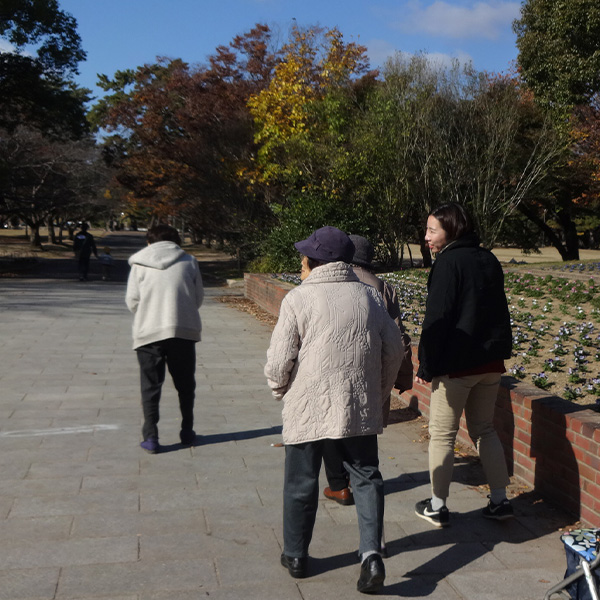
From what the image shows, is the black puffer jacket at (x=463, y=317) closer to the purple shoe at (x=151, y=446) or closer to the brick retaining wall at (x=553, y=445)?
the brick retaining wall at (x=553, y=445)

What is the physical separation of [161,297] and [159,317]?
147 mm

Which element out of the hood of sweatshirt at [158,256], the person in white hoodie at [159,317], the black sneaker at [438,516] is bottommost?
the black sneaker at [438,516]

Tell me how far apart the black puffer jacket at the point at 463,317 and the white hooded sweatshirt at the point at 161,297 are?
6.82 ft

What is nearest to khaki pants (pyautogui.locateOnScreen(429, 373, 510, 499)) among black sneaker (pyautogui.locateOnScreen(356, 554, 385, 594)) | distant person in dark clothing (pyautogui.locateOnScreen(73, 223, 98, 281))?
black sneaker (pyautogui.locateOnScreen(356, 554, 385, 594))

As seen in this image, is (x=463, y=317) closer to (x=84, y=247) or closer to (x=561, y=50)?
(x=84, y=247)

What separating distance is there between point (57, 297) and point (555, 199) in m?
18.2

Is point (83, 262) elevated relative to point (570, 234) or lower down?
lower down

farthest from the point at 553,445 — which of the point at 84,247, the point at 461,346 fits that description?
the point at 84,247

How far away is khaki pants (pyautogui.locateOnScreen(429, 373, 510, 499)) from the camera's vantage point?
428cm

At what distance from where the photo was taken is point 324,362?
3.51 meters

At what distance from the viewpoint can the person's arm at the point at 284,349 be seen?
3.50m

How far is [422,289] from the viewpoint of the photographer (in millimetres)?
13789

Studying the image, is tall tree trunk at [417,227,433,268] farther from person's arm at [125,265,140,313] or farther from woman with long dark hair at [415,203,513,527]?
woman with long dark hair at [415,203,513,527]

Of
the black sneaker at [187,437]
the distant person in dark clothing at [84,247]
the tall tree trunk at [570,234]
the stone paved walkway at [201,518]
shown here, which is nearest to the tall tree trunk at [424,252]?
the tall tree trunk at [570,234]
